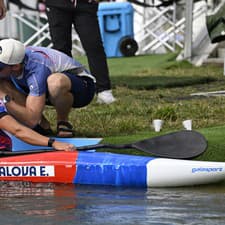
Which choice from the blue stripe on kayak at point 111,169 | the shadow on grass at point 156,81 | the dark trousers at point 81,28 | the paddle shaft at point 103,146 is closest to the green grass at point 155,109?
the shadow on grass at point 156,81

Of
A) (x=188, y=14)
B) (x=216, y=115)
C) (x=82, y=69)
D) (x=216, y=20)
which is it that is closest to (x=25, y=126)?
(x=82, y=69)

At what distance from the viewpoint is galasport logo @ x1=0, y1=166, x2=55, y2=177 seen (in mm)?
5465

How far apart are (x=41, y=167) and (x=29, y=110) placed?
53 cm

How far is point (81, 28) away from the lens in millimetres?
8195

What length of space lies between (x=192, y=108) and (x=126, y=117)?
0.77 metres

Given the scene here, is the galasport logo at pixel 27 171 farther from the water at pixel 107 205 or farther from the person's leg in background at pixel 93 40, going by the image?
the person's leg in background at pixel 93 40

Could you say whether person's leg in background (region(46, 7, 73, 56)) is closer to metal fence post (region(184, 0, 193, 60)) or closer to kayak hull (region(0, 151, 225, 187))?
kayak hull (region(0, 151, 225, 187))

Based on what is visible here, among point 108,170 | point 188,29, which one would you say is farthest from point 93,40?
point 188,29

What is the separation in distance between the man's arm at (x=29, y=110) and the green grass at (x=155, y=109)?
1.84 feet

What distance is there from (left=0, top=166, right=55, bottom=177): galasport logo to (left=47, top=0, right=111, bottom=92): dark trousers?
2.74m

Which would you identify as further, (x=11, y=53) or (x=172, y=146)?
(x=11, y=53)

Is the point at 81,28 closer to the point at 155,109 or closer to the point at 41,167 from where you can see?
the point at 155,109

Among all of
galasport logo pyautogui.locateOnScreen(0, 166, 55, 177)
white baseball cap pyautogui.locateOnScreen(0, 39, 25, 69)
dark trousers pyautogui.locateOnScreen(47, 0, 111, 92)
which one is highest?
white baseball cap pyautogui.locateOnScreen(0, 39, 25, 69)

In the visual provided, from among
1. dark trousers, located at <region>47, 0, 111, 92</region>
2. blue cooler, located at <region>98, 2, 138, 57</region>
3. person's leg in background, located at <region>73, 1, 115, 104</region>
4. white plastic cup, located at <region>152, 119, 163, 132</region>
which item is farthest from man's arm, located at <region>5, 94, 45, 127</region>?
blue cooler, located at <region>98, 2, 138, 57</region>
